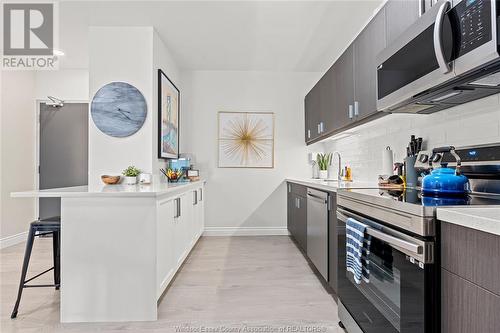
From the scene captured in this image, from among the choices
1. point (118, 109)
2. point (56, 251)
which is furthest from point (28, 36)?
point (56, 251)

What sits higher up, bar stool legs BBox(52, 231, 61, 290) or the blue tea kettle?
the blue tea kettle

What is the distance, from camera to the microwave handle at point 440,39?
4.48ft

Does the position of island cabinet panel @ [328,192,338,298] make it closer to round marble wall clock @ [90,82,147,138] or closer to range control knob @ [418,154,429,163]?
range control knob @ [418,154,429,163]

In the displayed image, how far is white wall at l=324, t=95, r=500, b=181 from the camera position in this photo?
166 centimetres

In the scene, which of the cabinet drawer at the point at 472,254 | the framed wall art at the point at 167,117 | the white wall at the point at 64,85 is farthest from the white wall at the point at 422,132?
the white wall at the point at 64,85

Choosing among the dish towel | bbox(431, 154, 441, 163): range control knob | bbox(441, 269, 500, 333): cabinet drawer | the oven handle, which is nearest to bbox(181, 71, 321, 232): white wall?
bbox(431, 154, 441, 163): range control knob

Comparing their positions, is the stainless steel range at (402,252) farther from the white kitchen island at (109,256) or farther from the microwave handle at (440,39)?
the white kitchen island at (109,256)

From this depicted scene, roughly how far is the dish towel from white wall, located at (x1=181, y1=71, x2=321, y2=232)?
3.28 metres

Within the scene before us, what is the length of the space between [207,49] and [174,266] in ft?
9.09

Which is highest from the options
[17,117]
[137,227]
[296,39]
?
[296,39]

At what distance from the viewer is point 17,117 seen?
4.50 meters

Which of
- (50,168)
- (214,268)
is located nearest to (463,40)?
(214,268)

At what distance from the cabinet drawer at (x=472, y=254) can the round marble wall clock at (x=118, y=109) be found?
3.12 meters

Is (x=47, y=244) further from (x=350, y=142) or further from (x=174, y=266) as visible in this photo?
(x=350, y=142)
